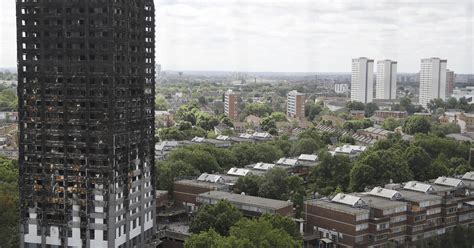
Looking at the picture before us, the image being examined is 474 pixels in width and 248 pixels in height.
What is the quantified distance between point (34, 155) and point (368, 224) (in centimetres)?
701

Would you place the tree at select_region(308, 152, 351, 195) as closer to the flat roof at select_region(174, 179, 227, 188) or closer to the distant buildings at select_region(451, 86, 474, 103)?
the flat roof at select_region(174, 179, 227, 188)

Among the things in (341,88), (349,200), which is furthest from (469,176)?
(341,88)

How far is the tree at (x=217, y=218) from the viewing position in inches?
505

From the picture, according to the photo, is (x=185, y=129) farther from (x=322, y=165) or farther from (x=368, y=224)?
(x=368, y=224)

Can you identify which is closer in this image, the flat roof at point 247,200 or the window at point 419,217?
the flat roof at point 247,200

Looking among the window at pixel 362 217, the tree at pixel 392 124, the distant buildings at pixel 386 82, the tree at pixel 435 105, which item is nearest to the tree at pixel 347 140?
the tree at pixel 392 124

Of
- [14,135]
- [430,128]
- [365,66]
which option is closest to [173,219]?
[14,135]

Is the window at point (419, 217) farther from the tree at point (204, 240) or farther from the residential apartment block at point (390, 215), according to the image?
the tree at point (204, 240)

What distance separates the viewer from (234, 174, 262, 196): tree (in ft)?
53.3

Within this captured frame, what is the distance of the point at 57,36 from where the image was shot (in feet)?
37.1

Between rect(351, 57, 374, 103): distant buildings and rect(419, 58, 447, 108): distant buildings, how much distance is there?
665 centimetres

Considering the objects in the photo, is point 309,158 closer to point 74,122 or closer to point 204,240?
point 204,240

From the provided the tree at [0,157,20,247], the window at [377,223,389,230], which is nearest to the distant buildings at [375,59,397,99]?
the window at [377,223,389,230]

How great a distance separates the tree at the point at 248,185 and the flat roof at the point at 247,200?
32.4 inches
